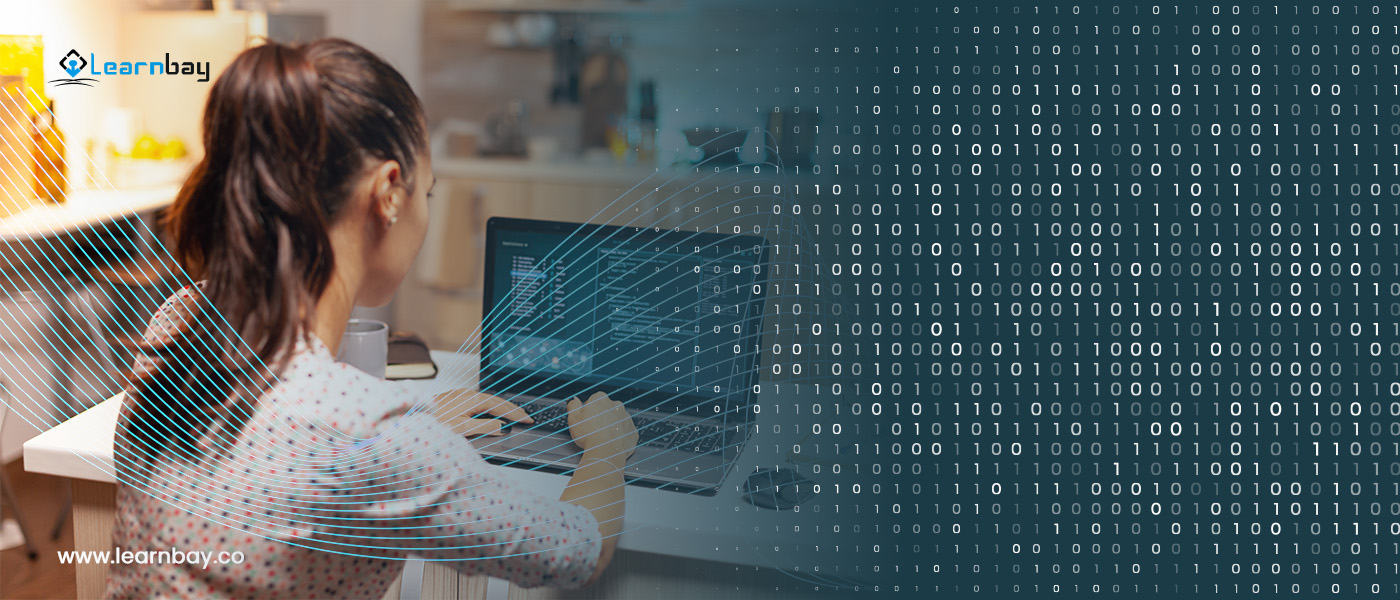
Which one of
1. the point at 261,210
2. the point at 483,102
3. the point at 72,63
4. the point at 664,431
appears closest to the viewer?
the point at 261,210

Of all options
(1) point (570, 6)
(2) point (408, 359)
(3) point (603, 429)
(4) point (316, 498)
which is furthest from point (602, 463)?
(1) point (570, 6)

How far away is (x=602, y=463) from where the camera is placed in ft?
3.27

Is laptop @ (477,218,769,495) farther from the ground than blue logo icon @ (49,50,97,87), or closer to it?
closer to it

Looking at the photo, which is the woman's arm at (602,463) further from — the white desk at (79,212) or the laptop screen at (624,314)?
the white desk at (79,212)

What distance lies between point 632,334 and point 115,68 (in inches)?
109

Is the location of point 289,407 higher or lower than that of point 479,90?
lower

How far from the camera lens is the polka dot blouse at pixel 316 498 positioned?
763mm

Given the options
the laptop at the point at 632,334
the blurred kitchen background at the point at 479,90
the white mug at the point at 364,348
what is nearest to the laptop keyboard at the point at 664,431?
the laptop at the point at 632,334

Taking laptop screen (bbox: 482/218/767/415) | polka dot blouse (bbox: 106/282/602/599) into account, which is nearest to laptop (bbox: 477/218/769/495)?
laptop screen (bbox: 482/218/767/415)

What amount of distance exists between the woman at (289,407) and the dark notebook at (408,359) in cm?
51

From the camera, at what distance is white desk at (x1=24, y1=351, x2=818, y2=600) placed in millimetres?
995

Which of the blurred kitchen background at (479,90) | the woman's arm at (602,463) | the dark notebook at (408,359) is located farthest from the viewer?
the blurred kitchen background at (479,90)

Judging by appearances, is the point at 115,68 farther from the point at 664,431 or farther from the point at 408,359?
the point at 664,431

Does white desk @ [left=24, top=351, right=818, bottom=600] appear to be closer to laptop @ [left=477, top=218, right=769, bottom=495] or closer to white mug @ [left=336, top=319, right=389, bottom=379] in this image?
laptop @ [left=477, top=218, right=769, bottom=495]
